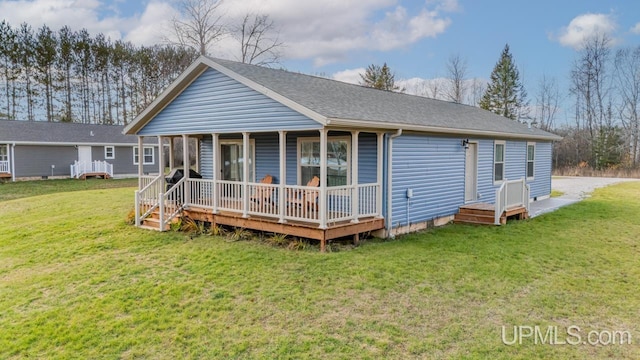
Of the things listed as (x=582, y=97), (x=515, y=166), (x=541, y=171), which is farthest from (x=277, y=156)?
(x=582, y=97)

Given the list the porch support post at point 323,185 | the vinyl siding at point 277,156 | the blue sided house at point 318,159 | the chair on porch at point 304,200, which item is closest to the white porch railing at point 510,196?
the blue sided house at point 318,159

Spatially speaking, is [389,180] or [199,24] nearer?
[389,180]

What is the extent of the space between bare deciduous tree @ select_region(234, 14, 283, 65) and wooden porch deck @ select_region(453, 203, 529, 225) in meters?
20.3

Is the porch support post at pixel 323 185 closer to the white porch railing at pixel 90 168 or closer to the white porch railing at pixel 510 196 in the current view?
the white porch railing at pixel 510 196

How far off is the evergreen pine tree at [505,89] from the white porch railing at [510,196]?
1215 inches

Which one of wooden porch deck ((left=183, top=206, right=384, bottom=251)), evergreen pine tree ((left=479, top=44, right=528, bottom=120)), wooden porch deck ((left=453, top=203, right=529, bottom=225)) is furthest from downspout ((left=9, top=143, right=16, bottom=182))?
evergreen pine tree ((left=479, top=44, right=528, bottom=120))

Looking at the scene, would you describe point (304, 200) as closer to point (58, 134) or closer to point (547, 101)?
point (58, 134)

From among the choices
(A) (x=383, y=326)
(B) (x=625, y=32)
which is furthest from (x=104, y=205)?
(B) (x=625, y=32)

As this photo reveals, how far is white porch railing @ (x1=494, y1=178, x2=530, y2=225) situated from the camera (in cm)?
1090

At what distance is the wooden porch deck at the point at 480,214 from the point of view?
36.3 ft

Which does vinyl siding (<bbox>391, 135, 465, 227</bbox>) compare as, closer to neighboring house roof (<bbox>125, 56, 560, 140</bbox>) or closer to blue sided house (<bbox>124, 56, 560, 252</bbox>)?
blue sided house (<bbox>124, 56, 560, 252</bbox>)

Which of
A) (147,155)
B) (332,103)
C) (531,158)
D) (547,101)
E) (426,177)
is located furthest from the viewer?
(547,101)

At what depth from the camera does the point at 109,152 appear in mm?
27812

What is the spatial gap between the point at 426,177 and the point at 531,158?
7519 mm
